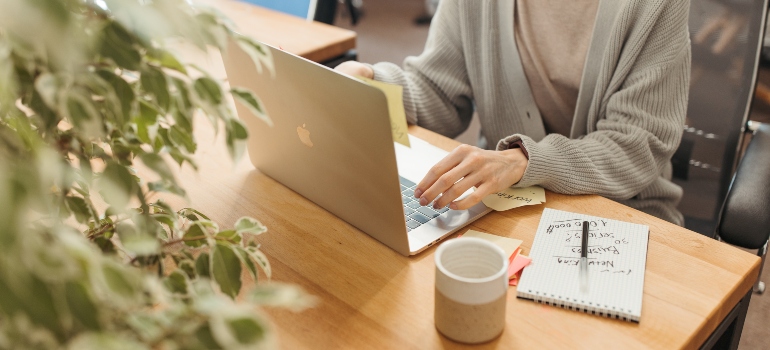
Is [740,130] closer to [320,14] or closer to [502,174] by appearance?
[502,174]

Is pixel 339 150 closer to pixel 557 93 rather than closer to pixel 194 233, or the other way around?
pixel 194 233

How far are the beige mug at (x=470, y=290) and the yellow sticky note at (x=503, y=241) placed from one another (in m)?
0.14

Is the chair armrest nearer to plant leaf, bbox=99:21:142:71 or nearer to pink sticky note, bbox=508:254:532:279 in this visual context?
pink sticky note, bbox=508:254:532:279

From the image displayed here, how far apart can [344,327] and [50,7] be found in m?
0.49

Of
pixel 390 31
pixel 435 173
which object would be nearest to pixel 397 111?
pixel 435 173

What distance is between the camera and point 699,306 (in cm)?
77

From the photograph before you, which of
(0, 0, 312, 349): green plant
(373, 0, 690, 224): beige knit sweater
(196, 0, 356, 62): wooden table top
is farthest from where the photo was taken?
(196, 0, 356, 62): wooden table top

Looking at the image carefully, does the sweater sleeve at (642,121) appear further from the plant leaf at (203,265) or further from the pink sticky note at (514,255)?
the plant leaf at (203,265)

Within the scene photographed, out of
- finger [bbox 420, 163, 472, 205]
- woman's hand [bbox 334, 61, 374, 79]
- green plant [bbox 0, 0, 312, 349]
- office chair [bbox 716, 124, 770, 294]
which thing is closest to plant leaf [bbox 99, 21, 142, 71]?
green plant [bbox 0, 0, 312, 349]

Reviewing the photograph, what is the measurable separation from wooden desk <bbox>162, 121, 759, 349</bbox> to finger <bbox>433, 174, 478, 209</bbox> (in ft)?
0.17

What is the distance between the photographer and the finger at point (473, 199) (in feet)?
3.07

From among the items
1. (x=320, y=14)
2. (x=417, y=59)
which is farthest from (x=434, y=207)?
(x=320, y=14)

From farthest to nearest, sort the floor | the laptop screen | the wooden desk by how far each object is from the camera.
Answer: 1. the floor
2. the laptop screen
3. the wooden desk

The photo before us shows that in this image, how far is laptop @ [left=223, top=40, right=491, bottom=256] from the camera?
789 millimetres
